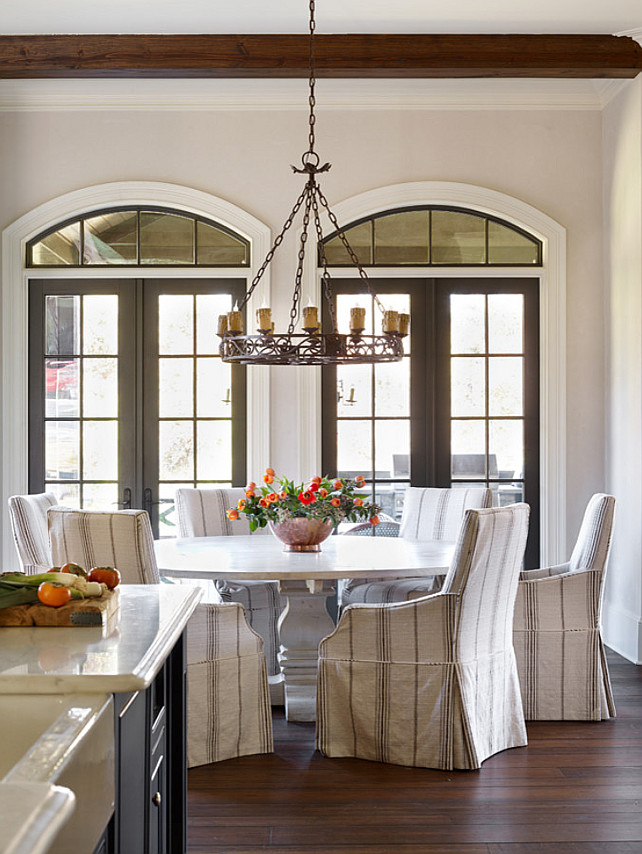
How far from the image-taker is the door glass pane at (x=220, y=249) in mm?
5613

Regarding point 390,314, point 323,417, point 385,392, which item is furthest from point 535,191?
point 390,314

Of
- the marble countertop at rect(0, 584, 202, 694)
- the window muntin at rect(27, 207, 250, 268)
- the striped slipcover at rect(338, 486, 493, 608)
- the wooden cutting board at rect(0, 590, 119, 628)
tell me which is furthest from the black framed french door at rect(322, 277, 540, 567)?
the wooden cutting board at rect(0, 590, 119, 628)

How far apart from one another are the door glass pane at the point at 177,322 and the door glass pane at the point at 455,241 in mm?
1564

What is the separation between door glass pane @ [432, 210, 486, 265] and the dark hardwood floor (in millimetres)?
3024

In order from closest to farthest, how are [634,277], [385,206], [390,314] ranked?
[390,314] → [634,277] → [385,206]

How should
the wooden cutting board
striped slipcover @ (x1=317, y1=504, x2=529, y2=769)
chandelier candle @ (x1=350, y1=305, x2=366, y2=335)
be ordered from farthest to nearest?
chandelier candle @ (x1=350, y1=305, x2=366, y2=335), striped slipcover @ (x1=317, y1=504, x2=529, y2=769), the wooden cutting board

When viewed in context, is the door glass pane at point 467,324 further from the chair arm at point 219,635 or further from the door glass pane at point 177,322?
the chair arm at point 219,635

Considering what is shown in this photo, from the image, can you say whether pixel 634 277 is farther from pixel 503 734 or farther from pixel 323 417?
pixel 503 734

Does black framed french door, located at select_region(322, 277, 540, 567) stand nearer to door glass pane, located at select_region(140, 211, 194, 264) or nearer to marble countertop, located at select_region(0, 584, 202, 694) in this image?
door glass pane, located at select_region(140, 211, 194, 264)

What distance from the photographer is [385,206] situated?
554 centimetres

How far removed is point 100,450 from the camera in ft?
18.5

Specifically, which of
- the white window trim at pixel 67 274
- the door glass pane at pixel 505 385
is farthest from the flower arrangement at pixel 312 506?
the door glass pane at pixel 505 385

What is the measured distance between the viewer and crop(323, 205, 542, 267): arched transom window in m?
5.64

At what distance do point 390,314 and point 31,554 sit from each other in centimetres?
193
